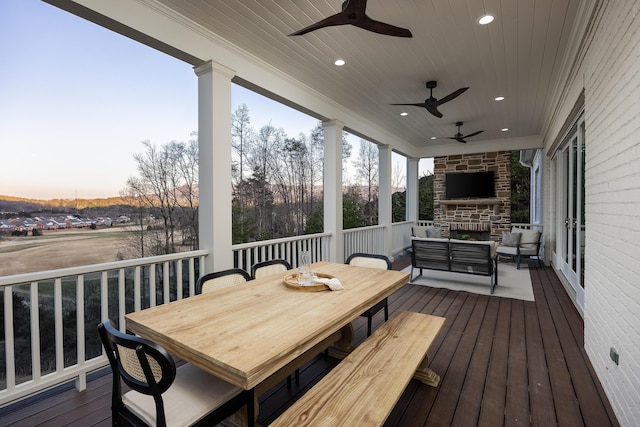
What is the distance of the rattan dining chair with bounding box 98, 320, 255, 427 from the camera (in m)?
1.15

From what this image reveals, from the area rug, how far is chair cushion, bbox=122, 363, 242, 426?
4.19m

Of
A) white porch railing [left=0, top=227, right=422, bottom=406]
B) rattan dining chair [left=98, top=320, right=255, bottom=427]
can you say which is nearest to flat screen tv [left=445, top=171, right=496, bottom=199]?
white porch railing [left=0, top=227, right=422, bottom=406]

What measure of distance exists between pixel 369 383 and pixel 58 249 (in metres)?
2.99

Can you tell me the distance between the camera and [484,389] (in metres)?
2.18

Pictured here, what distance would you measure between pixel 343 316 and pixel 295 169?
489 cm

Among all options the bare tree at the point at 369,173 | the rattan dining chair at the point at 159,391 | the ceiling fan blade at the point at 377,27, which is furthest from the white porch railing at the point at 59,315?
the bare tree at the point at 369,173

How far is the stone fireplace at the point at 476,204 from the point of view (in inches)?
305

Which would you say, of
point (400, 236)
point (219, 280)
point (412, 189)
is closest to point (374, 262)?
point (219, 280)

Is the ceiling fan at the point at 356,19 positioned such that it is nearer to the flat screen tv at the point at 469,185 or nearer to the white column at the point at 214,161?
the white column at the point at 214,161

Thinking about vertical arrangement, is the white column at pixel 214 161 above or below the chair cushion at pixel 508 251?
above

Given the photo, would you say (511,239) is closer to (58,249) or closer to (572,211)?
(572,211)

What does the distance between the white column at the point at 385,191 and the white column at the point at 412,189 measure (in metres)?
2.03

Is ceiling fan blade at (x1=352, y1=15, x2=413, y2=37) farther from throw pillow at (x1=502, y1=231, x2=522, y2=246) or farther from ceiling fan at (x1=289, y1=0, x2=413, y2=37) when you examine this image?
throw pillow at (x1=502, y1=231, x2=522, y2=246)

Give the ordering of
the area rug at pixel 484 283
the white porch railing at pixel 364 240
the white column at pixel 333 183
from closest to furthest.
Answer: the area rug at pixel 484 283, the white column at pixel 333 183, the white porch railing at pixel 364 240
